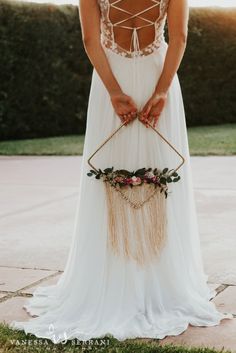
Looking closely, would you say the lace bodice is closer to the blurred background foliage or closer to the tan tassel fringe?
the tan tassel fringe

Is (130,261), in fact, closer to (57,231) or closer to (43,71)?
(57,231)

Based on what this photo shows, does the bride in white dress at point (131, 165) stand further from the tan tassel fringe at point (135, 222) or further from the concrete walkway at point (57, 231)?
the concrete walkway at point (57, 231)

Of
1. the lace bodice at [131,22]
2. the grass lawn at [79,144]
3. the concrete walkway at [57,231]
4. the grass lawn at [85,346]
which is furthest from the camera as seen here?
the grass lawn at [79,144]

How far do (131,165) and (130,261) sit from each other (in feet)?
1.52

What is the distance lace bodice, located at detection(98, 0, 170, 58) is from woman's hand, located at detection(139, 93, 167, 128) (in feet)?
0.75

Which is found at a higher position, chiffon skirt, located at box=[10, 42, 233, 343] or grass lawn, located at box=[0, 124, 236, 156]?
grass lawn, located at box=[0, 124, 236, 156]

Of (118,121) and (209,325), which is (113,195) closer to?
(118,121)

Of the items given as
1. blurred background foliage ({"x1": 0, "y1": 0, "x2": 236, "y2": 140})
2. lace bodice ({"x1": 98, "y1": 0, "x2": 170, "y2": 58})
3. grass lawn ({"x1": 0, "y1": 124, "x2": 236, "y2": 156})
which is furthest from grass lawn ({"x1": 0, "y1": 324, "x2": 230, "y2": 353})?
blurred background foliage ({"x1": 0, "y1": 0, "x2": 236, "y2": 140})

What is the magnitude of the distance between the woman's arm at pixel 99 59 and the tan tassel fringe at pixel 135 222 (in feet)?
1.22

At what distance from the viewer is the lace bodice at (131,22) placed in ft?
10.1

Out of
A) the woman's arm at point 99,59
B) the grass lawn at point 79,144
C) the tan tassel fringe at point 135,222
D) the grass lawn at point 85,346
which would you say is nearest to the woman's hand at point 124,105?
the woman's arm at point 99,59

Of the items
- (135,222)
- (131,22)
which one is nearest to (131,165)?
(135,222)

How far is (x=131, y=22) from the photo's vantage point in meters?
3.10

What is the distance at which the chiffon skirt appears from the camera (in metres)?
3.14
